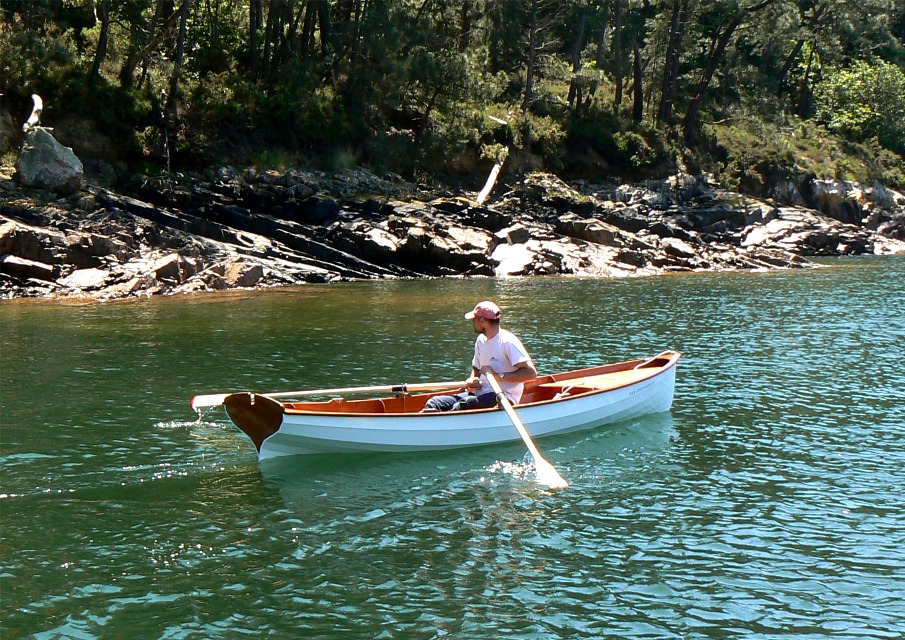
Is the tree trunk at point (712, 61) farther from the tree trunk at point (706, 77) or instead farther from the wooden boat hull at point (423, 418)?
the wooden boat hull at point (423, 418)

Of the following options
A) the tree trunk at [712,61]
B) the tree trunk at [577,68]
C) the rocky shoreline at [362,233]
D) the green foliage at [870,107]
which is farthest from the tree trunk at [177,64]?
the green foliage at [870,107]

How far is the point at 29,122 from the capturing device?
123 ft

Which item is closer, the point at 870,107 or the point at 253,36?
the point at 253,36

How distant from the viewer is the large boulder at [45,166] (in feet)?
118

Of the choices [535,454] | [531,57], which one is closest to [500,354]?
[535,454]

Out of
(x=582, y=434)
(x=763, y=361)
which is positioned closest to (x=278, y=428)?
(x=582, y=434)

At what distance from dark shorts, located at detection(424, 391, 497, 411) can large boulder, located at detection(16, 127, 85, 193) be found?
27.4m

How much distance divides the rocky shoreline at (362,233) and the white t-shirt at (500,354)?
20934 millimetres

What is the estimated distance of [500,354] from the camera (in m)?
13.7

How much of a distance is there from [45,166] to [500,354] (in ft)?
93.7

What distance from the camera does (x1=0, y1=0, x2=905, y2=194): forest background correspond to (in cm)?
4175

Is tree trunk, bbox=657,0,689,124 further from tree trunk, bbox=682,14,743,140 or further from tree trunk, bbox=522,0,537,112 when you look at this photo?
tree trunk, bbox=522,0,537,112

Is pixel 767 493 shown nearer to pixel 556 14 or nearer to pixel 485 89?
pixel 485 89

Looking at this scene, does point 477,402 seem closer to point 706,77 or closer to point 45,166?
point 45,166
